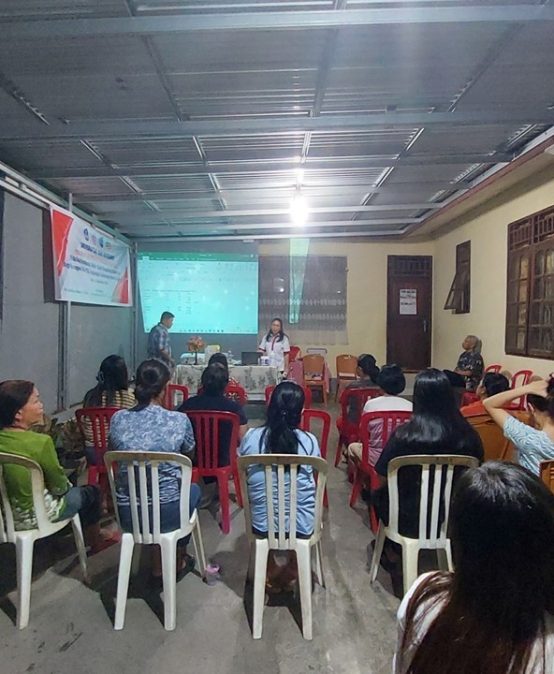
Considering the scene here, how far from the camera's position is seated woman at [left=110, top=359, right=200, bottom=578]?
6.78 ft

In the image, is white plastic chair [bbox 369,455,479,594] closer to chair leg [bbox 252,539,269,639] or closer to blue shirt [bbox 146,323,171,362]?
chair leg [bbox 252,539,269,639]

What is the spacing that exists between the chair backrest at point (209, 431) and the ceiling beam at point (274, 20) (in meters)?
2.15

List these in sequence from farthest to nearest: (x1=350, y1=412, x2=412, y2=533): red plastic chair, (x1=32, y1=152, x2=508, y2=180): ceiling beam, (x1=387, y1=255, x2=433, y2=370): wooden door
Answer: (x1=387, y1=255, x2=433, y2=370): wooden door < (x1=32, y1=152, x2=508, y2=180): ceiling beam < (x1=350, y1=412, x2=412, y2=533): red plastic chair

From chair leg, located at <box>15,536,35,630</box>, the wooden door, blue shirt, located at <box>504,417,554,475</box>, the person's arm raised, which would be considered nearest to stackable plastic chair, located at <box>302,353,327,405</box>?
the wooden door

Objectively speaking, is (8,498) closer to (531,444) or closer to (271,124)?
(531,444)

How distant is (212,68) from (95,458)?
2556 mm

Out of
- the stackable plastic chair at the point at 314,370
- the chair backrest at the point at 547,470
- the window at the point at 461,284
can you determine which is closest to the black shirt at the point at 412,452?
the chair backrest at the point at 547,470

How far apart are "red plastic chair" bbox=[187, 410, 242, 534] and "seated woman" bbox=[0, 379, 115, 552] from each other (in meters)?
0.85

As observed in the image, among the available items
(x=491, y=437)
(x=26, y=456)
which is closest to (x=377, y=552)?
(x=491, y=437)

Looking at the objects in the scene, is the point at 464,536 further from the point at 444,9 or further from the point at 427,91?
the point at 427,91

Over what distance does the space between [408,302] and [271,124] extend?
18.3ft

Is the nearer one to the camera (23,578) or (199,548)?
(23,578)

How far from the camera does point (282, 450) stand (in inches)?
84.4

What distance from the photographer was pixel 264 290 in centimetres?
858
